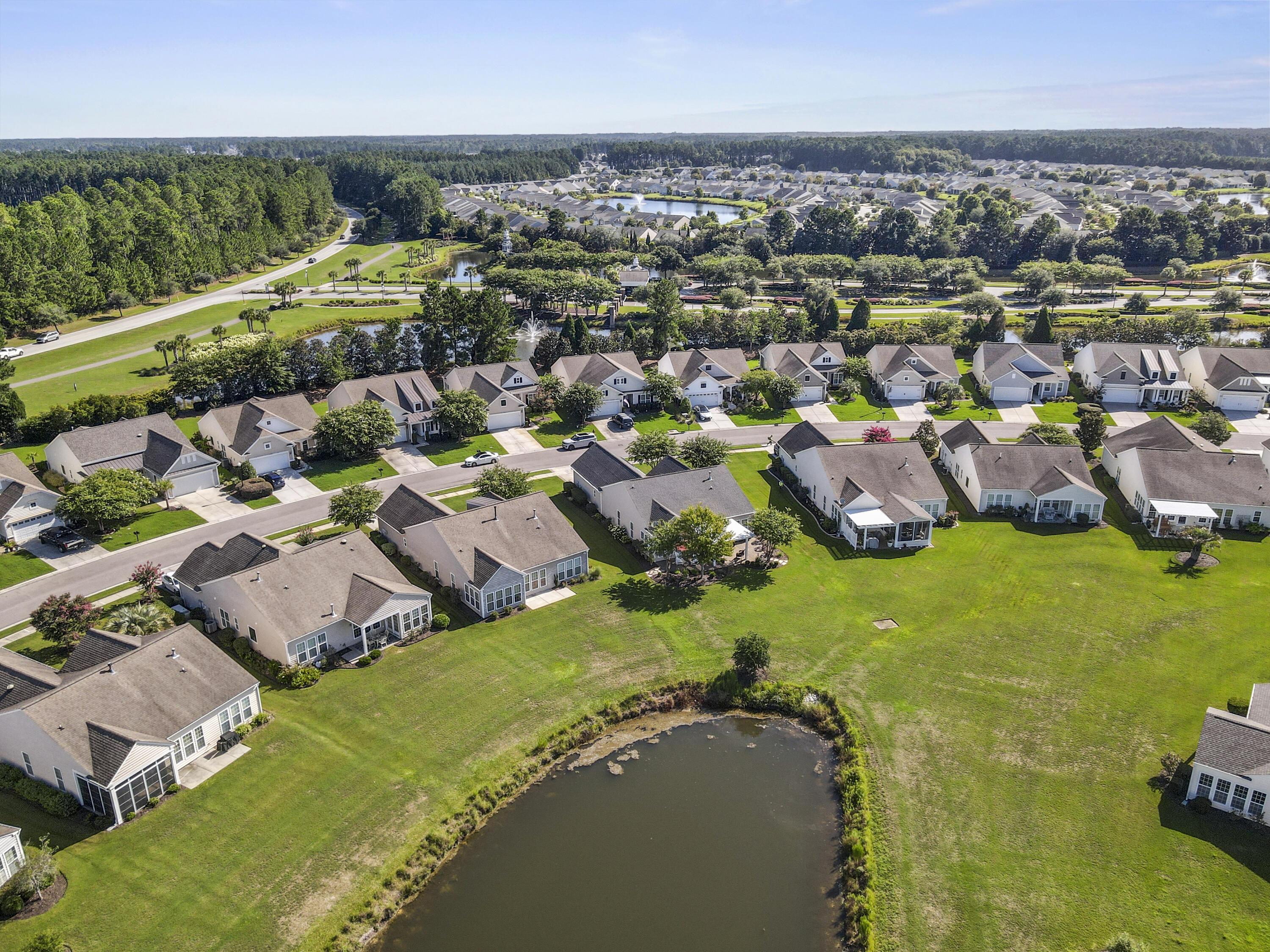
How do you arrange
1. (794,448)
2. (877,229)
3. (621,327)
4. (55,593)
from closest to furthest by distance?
(55,593) → (794,448) → (621,327) → (877,229)

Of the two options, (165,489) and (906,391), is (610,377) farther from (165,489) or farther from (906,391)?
(165,489)

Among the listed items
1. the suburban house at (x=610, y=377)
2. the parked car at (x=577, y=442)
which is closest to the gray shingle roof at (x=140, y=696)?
the parked car at (x=577, y=442)

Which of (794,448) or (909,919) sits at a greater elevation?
(794,448)

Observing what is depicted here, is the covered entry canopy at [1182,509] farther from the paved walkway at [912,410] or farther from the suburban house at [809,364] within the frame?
the suburban house at [809,364]

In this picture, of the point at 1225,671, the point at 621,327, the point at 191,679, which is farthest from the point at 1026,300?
the point at 191,679

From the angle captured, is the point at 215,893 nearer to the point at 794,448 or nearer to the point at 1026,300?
the point at 794,448

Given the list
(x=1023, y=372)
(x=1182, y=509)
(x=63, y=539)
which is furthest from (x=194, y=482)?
(x=1023, y=372)

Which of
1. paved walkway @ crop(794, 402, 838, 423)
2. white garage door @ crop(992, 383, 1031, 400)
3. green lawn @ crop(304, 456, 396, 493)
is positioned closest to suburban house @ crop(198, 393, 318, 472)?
green lawn @ crop(304, 456, 396, 493)

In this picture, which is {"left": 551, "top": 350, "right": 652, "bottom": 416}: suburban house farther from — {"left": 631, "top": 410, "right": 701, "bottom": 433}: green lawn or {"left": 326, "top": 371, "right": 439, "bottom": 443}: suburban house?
{"left": 326, "top": 371, "right": 439, "bottom": 443}: suburban house
